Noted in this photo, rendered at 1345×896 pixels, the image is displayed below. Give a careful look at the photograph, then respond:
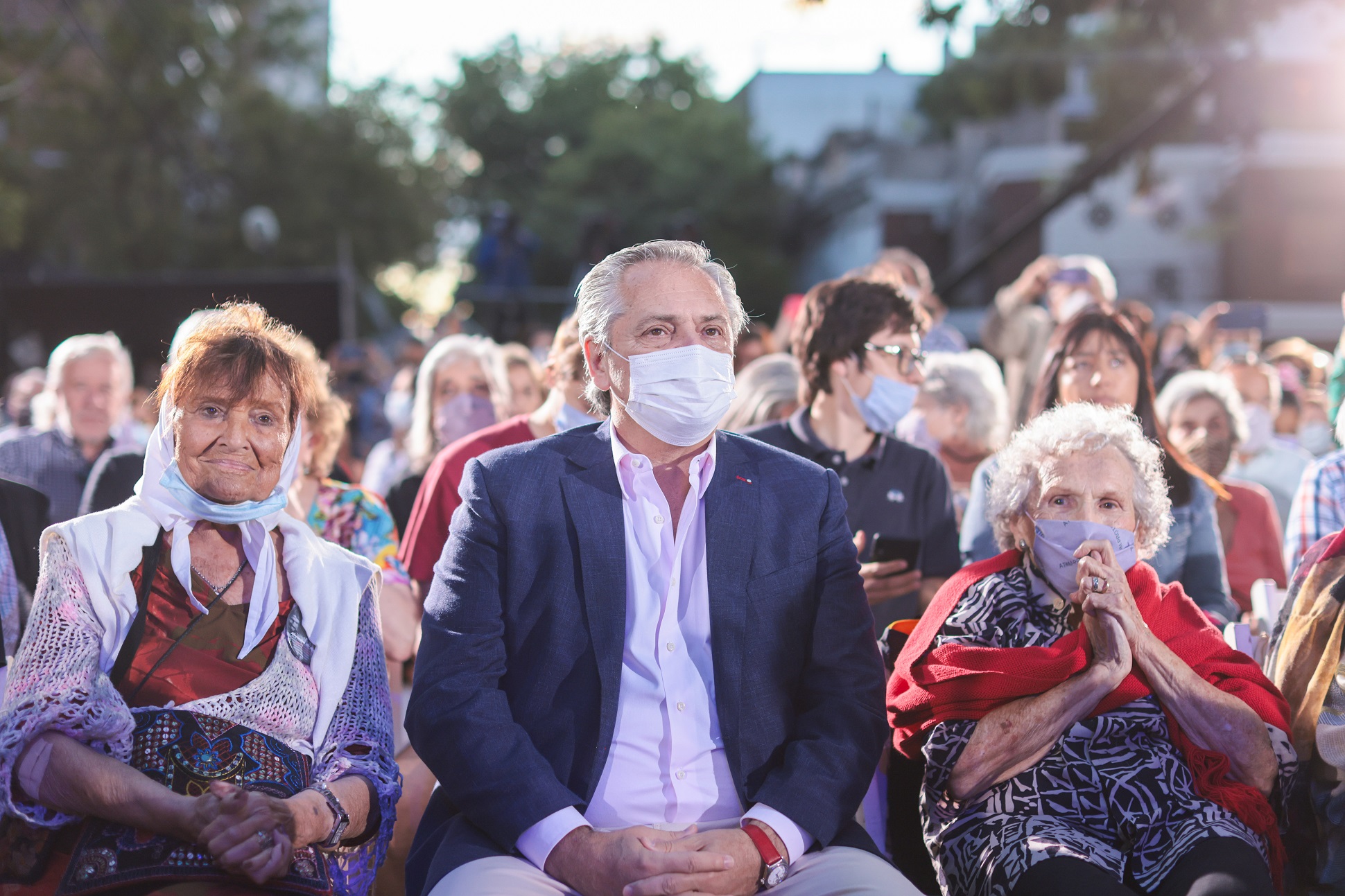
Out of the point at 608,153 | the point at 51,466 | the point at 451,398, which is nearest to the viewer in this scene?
the point at 451,398

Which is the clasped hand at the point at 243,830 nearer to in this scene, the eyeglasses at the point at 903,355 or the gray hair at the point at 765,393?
the eyeglasses at the point at 903,355

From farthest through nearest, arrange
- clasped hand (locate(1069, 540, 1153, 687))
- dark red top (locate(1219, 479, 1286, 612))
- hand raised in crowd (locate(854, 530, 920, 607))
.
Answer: dark red top (locate(1219, 479, 1286, 612)), hand raised in crowd (locate(854, 530, 920, 607)), clasped hand (locate(1069, 540, 1153, 687))

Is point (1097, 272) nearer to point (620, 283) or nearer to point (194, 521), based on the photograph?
point (620, 283)

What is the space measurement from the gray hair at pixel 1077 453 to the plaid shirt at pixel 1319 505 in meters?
0.93

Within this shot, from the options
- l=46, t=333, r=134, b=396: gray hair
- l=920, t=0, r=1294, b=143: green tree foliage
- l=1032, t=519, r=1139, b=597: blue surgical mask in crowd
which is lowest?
l=1032, t=519, r=1139, b=597: blue surgical mask in crowd

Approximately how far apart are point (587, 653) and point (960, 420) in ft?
10.6

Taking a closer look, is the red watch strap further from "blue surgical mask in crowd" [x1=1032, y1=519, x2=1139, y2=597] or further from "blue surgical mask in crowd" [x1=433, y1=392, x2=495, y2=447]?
"blue surgical mask in crowd" [x1=433, y1=392, x2=495, y2=447]

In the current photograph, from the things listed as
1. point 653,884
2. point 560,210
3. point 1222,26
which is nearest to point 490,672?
point 653,884

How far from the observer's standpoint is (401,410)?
8.49m

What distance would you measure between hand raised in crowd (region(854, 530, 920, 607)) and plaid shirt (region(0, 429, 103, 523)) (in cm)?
368

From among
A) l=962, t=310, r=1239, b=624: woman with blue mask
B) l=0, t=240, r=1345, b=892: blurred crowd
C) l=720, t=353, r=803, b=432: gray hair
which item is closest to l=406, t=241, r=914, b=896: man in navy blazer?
l=0, t=240, r=1345, b=892: blurred crowd

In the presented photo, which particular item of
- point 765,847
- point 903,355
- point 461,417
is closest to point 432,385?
point 461,417

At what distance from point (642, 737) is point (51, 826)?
1258 millimetres

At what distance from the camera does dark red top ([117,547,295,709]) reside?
9.38 ft
